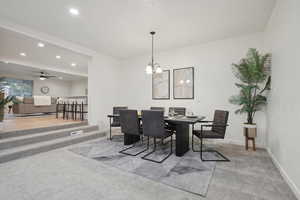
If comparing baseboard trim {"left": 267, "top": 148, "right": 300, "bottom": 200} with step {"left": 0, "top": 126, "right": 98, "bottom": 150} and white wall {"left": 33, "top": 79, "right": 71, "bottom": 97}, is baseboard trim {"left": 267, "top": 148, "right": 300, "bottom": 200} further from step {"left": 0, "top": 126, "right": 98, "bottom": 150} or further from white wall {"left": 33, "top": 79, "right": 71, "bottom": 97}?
white wall {"left": 33, "top": 79, "right": 71, "bottom": 97}

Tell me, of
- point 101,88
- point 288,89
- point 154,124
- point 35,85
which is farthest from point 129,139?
point 35,85

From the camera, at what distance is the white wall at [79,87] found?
10312 mm

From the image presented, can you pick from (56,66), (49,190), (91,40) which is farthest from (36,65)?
(49,190)

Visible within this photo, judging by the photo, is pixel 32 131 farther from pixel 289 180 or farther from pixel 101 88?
pixel 289 180

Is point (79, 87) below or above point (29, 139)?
above

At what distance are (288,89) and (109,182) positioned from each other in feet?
9.13

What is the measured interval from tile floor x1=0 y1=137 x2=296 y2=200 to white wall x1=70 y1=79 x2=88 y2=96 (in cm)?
842

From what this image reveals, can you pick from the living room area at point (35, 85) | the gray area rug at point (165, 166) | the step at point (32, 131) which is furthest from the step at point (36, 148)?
the living room area at point (35, 85)

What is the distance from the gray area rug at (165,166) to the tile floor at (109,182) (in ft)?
0.35

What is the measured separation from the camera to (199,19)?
2891mm

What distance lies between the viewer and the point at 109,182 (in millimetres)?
1895

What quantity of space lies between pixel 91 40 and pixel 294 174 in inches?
193

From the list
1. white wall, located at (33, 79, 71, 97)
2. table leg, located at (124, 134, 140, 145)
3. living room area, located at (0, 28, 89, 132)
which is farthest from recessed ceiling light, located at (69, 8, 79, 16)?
white wall, located at (33, 79, 71, 97)

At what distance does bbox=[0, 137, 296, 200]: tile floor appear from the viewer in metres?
1.61
